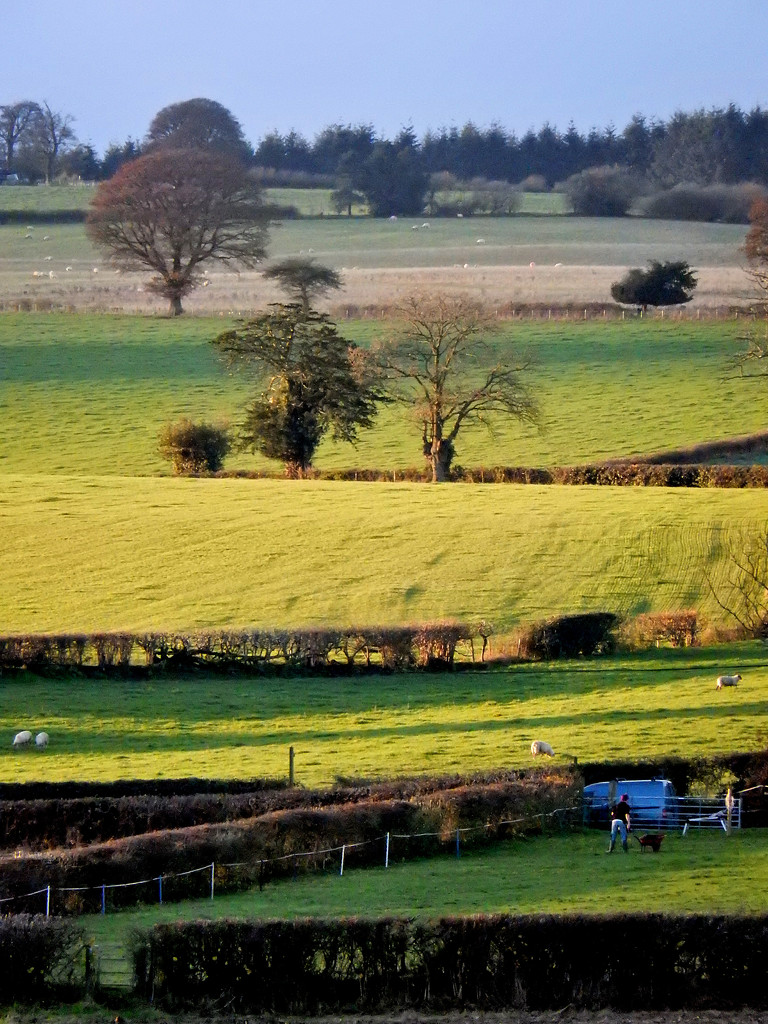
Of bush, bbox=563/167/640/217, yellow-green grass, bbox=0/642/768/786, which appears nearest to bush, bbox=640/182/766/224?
bush, bbox=563/167/640/217

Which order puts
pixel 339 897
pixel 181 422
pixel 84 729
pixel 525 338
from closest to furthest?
pixel 339 897
pixel 84 729
pixel 181 422
pixel 525 338

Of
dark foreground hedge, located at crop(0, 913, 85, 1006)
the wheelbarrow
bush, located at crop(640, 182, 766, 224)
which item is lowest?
the wheelbarrow

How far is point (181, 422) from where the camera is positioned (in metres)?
64.9

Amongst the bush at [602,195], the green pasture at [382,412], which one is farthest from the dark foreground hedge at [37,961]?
the bush at [602,195]

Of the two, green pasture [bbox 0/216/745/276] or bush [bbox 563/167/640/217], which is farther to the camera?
bush [bbox 563/167/640/217]

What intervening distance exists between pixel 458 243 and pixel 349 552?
281 feet

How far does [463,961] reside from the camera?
15.3 metres

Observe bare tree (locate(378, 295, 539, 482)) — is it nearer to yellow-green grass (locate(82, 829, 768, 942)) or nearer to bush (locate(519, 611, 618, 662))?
bush (locate(519, 611, 618, 662))

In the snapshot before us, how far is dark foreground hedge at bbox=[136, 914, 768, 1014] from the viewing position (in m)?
15.2

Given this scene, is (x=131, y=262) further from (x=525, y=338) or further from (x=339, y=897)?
(x=339, y=897)

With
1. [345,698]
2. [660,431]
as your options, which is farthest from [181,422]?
[345,698]

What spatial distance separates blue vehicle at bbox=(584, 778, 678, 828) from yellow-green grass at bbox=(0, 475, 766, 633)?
13704 millimetres

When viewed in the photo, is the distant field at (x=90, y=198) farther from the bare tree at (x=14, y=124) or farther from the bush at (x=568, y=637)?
the bush at (x=568, y=637)

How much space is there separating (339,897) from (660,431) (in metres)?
49.0
